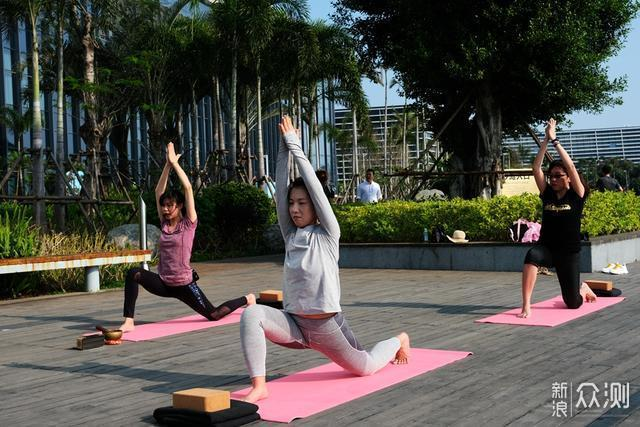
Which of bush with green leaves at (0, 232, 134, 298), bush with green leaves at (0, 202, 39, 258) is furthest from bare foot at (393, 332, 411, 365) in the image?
bush with green leaves at (0, 232, 134, 298)

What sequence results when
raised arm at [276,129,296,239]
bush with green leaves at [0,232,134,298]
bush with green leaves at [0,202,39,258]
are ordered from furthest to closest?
bush with green leaves at [0,232,134,298]
bush with green leaves at [0,202,39,258]
raised arm at [276,129,296,239]

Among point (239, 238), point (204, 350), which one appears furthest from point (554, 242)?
point (239, 238)

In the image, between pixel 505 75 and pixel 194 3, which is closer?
pixel 505 75

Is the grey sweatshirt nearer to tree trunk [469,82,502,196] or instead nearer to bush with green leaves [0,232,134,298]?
bush with green leaves [0,232,134,298]

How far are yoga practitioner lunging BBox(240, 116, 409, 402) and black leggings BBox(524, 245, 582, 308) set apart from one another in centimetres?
385

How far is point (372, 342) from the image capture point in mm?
7645

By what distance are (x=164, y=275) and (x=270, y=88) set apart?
3096cm

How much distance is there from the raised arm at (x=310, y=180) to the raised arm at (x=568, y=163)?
3.89 m

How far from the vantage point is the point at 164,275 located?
8.55 meters

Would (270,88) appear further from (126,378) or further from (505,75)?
(126,378)

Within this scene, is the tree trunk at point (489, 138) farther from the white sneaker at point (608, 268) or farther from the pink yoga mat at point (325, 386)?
the pink yoga mat at point (325, 386)

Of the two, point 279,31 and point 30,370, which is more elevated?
point 279,31

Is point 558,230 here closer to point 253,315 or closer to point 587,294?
point 587,294

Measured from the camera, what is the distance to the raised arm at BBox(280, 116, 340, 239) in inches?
203
